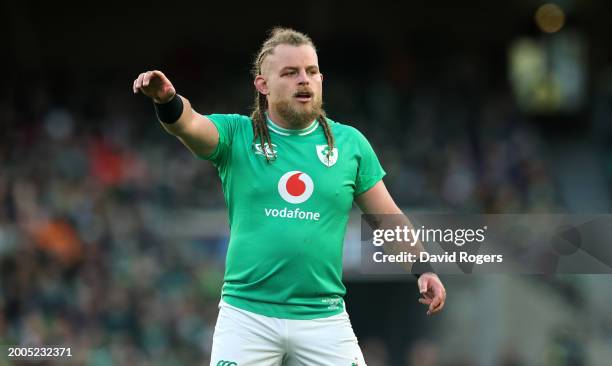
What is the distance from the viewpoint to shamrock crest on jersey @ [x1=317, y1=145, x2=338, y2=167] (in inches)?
208

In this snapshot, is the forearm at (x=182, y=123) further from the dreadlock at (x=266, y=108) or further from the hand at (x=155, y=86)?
the dreadlock at (x=266, y=108)

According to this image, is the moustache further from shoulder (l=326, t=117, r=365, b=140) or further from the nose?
shoulder (l=326, t=117, r=365, b=140)

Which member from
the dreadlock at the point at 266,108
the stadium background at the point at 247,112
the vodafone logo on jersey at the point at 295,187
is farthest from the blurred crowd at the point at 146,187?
the vodafone logo on jersey at the point at 295,187

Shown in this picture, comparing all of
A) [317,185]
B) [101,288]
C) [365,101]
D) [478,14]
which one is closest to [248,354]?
[317,185]

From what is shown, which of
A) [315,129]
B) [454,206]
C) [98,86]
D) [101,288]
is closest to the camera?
[315,129]

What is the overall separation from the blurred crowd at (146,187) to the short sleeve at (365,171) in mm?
6126

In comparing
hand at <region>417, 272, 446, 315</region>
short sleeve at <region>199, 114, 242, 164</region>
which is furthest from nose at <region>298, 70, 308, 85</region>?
hand at <region>417, 272, 446, 315</region>

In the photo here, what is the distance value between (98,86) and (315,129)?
40.8 ft

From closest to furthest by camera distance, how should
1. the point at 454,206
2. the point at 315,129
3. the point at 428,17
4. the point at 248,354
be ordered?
1. the point at 248,354
2. the point at 315,129
3. the point at 454,206
4. the point at 428,17

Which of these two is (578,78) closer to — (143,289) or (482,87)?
(482,87)

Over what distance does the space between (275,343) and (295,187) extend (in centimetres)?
72

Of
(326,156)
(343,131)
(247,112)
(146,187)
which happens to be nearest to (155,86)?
(326,156)

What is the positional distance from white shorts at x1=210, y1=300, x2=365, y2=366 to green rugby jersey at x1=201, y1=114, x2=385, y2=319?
0.16ft

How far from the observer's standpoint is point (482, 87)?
1833 centimetres
